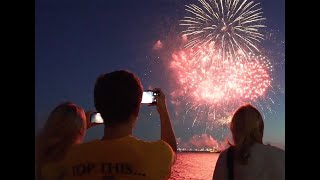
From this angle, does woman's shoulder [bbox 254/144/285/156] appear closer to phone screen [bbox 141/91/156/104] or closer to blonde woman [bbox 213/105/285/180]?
blonde woman [bbox 213/105/285/180]

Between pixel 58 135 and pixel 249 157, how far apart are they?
144cm

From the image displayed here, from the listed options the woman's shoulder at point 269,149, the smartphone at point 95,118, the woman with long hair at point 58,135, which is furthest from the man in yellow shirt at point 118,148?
the woman's shoulder at point 269,149

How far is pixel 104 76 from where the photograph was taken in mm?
2537

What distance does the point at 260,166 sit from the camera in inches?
129

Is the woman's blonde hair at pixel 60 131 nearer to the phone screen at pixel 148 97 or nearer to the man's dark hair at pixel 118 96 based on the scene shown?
the man's dark hair at pixel 118 96

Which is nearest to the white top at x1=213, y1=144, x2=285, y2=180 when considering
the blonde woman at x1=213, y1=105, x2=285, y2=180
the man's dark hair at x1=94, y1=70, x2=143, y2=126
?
the blonde woman at x1=213, y1=105, x2=285, y2=180

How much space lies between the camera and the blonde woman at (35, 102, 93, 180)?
2576mm

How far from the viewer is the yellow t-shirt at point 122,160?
7.68 ft

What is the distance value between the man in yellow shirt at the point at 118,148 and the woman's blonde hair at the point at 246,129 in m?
0.92

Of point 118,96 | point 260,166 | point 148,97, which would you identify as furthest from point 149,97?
point 260,166
